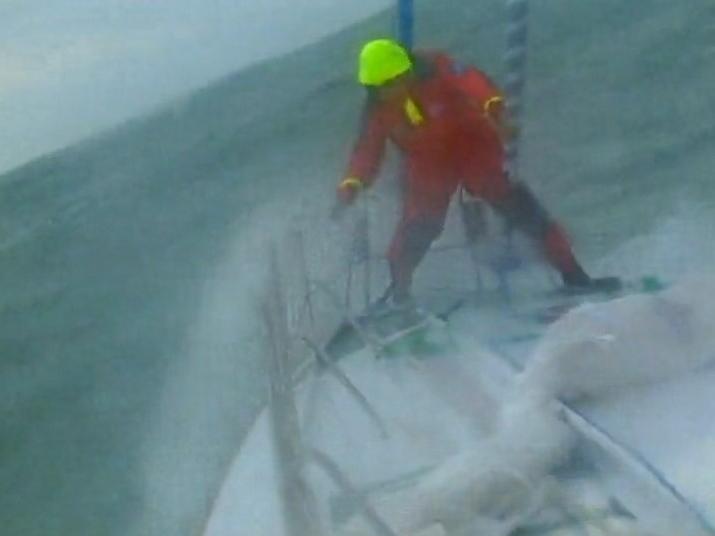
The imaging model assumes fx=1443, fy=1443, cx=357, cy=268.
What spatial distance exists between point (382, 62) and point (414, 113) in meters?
0.11

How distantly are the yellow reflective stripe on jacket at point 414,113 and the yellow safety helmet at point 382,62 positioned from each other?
0.06m

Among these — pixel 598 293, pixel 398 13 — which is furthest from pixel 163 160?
pixel 598 293

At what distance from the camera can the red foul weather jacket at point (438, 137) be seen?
2689 millimetres

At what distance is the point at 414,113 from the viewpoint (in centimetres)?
271

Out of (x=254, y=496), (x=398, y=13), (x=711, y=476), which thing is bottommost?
(x=711, y=476)

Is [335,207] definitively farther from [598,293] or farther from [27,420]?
[27,420]

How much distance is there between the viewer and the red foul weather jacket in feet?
8.82

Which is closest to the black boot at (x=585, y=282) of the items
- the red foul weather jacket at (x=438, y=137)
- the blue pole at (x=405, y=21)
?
the red foul weather jacket at (x=438, y=137)

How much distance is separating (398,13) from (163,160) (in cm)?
203

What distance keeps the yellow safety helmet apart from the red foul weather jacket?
4 centimetres

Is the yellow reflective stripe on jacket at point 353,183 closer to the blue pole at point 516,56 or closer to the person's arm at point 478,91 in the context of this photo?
the person's arm at point 478,91

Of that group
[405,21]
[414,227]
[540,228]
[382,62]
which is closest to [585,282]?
[540,228]

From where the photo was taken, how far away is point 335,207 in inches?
107

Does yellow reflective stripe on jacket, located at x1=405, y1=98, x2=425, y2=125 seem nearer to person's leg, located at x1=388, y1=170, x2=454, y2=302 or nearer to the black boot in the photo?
person's leg, located at x1=388, y1=170, x2=454, y2=302
